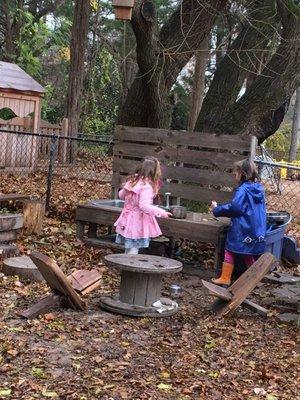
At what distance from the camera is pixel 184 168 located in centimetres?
825

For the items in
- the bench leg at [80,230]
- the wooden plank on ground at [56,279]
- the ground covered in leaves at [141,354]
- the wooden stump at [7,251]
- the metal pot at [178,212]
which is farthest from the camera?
the bench leg at [80,230]

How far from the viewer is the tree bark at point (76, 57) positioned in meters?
17.0

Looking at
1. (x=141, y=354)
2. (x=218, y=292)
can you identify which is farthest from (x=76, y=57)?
(x=141, y=354)

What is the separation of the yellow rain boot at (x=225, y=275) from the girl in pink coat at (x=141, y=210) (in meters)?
0.84

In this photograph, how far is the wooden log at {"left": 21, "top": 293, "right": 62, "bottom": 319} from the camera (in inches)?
203

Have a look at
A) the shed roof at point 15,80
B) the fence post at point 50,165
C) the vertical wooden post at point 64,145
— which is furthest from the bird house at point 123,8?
the vertical wooden post at point 64,145

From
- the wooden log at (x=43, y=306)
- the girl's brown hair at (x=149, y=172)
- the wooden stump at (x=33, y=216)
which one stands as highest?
the girl's brown hair at (x=149, y=172)

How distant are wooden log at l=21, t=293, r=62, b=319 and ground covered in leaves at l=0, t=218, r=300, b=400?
6 cm

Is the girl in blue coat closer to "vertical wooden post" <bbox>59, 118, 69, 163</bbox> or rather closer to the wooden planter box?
the wooden planter box

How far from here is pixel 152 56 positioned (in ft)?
29.6

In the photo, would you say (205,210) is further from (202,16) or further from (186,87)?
(186,87)

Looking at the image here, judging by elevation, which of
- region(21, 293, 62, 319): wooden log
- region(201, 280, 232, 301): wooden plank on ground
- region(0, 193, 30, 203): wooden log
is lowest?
region(21, 293, 62, 319): wooden log

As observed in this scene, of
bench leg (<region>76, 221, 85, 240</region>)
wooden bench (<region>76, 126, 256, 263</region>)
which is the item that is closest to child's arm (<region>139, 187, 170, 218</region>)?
wooden bench (<region>76, 126, 256, 263</region>)

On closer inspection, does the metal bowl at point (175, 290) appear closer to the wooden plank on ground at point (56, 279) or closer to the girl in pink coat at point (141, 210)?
the girl in pink coat at point (141, 210)
